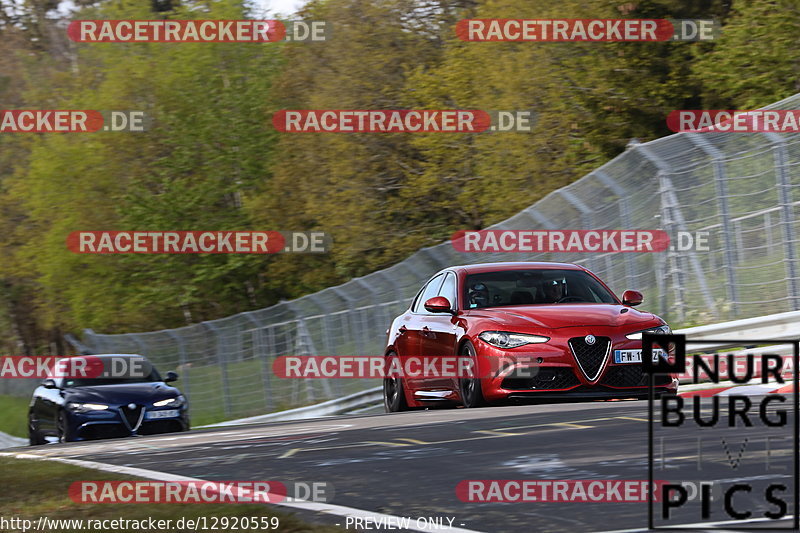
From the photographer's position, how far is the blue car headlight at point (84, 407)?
18312 mm

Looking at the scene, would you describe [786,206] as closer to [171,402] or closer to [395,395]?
[395,395]

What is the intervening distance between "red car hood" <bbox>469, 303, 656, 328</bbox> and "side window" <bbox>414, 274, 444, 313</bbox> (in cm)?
165

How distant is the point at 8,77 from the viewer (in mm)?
77250

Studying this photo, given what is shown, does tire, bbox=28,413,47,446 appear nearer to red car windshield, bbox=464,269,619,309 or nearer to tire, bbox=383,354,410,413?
tire, bbox=383,354,410,413

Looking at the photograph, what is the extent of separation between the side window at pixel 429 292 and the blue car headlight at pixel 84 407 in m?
4.89

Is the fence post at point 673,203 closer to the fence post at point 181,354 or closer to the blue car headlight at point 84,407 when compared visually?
the blue car headlight at point 84,407

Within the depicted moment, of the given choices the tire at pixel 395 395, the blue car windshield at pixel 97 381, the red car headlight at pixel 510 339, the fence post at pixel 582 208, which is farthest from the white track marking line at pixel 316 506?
the fence post at pixel 582 208

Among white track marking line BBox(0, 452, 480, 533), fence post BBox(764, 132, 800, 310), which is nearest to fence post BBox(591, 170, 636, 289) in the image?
fence post BBox(764, 132, 800, 310)

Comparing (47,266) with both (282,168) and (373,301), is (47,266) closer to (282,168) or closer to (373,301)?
(282,168)

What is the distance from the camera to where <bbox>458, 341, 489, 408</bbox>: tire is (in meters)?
13.1

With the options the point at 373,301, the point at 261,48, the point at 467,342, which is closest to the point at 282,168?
the point at 261,48

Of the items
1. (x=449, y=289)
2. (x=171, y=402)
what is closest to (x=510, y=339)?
(x=449, y=289)

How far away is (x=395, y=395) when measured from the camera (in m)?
15.6

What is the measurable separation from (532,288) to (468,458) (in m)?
5.13
